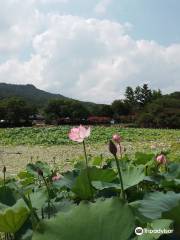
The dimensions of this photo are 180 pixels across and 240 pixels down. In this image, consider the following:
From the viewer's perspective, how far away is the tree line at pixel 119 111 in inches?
1351

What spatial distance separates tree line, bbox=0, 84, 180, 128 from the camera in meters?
34.3

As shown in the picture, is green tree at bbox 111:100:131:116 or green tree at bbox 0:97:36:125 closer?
green tree at bbox 0:97:36:125

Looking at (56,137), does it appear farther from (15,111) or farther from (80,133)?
(15,111)

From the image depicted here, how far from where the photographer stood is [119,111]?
4834cm

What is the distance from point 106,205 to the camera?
971 mm

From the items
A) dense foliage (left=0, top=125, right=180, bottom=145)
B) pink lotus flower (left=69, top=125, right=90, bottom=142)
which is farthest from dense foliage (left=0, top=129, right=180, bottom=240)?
dense foliage (left=0, top=125, right=180, bottom=145)

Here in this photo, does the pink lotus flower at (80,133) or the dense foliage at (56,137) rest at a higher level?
the pink lotus flower at (80,133)

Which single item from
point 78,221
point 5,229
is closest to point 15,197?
point 5,229

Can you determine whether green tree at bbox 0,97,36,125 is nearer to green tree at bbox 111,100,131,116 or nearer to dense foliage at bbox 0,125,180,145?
green tree at bbox 111,100,131,116

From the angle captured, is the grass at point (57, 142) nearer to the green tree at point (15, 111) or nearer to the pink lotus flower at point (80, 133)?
the pink lotus flower at point (80, 133)

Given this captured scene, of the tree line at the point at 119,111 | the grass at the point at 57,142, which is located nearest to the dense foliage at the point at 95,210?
the grass at the point at 57,142

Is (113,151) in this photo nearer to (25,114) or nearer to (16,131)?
(16,131)

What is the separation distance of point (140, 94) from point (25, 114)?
44.3 feet

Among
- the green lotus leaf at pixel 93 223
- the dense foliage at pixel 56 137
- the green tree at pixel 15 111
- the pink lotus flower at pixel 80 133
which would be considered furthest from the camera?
the green tree at pixel 15 111
